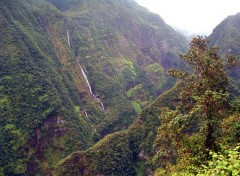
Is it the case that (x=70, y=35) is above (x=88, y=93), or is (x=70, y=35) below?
above

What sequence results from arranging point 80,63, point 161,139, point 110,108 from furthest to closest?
point 80,63
point 110,108
point 161,139

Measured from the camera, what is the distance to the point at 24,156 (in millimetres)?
87125

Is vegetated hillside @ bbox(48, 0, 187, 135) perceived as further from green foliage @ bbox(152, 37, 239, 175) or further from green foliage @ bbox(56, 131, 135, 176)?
green foliage @ bbox(152, 37, 239, 175)

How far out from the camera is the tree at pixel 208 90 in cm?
2247

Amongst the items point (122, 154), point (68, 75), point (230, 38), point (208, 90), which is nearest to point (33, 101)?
point (68, 75)

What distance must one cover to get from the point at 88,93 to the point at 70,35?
124 feet

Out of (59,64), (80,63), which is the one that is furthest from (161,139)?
(80,63)

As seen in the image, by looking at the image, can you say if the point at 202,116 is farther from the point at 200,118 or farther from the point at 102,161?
the point at 102,161

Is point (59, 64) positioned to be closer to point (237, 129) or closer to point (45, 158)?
point (45, 158)

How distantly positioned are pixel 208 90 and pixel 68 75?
348 feet

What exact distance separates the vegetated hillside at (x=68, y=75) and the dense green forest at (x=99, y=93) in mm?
353

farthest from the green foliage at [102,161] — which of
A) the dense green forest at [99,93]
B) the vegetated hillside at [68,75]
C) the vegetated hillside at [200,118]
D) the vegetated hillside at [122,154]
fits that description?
the vegetated hillside at [200,118]

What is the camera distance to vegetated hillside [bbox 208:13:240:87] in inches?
4984

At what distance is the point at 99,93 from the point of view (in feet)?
417
